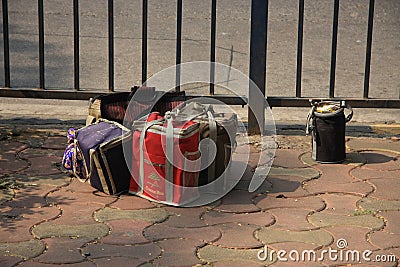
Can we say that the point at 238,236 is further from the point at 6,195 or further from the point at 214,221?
the point at 6,195

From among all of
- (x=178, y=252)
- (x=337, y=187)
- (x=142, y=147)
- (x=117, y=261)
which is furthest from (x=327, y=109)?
(x=117, y=261)

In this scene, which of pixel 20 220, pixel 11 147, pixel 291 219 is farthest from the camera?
pixel 11 147

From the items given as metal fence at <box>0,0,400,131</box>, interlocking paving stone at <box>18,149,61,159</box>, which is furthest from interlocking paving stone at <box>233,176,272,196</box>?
interlocking paving stone at <box>18,149,61,159</box>

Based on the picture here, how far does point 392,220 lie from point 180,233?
119 cm

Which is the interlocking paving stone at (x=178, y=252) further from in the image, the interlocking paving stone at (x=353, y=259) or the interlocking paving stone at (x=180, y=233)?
the interlocking paving stone at (x=353, y=259)

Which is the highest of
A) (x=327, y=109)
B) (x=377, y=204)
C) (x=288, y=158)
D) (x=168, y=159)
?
(x=327, y=109)

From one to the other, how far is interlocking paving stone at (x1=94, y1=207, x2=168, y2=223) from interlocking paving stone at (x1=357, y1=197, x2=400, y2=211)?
117 cm

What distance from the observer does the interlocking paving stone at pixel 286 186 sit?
4.52 metres

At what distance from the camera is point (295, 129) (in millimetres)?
6012

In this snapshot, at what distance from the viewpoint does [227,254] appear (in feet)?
12.0

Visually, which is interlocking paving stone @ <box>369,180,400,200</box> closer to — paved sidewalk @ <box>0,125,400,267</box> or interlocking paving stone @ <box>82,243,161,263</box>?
paved sidewalk @ <box>0,125,400,267</box>

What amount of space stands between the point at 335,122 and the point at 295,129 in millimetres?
988

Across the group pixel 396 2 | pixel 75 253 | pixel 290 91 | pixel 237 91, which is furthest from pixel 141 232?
pixel 396 2

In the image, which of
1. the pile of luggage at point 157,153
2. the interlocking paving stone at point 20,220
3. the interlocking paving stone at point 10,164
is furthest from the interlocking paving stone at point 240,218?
the interlocking paving stone at point 10,164
